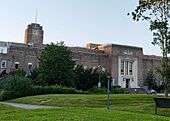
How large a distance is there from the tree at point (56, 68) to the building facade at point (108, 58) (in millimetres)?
20629

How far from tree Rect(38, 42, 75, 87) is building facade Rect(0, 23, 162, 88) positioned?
67.7 feet

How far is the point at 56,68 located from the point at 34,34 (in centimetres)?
3742

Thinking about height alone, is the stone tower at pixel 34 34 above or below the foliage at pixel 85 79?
above

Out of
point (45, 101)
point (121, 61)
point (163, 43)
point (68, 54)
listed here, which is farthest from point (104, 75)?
point (163, 43)

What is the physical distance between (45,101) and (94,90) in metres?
25.2

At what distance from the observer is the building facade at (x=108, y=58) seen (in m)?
77.6

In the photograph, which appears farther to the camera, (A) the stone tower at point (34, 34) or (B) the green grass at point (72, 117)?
(A) the stone tower at point (34, 34)

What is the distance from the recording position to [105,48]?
3627 inches

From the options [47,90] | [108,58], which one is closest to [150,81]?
[108,58]

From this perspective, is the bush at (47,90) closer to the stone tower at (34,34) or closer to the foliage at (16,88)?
the foliage at (16,88)

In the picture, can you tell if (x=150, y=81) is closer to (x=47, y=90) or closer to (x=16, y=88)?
(x=47, y=90)

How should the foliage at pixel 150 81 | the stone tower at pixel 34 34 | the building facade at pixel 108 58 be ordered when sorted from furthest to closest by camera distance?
the stone tower at pixel 34 34 → the foliage at pixel 150 81 → the building facade at pixel 108 58

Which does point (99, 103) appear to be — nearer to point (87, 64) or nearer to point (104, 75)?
point (104, 75)

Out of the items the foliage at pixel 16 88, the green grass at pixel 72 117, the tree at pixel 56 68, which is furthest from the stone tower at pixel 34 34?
the green grass at pixel 72 117
